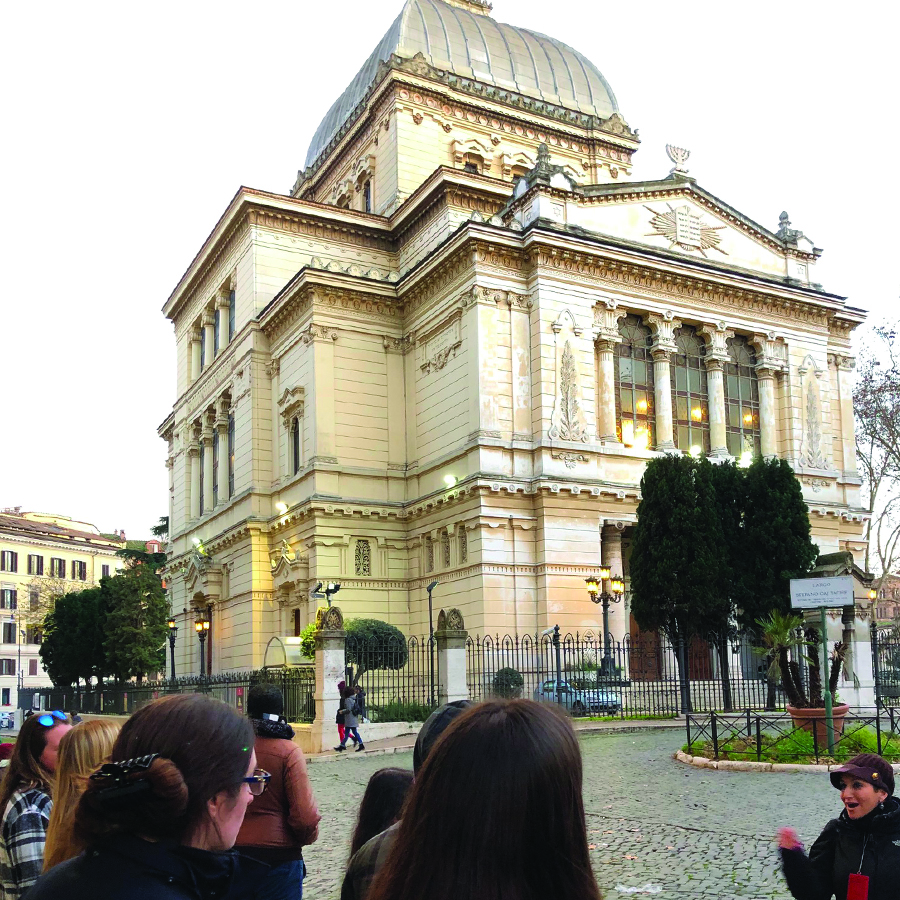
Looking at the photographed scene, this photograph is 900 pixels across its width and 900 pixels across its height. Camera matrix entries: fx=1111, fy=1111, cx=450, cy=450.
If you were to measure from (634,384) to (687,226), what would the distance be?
19.8ft

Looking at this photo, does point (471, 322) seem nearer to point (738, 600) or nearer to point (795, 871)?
point (738, 600)

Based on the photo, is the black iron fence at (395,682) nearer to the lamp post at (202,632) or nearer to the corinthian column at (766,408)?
the lamp post at (202,632)

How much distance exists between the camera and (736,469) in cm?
3069

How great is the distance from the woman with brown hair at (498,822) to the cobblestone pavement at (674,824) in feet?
22.3

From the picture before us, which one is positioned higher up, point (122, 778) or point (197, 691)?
point (122, 778)

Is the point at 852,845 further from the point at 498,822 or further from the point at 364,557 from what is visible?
the point at 364,557

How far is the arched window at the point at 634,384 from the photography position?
36719mm

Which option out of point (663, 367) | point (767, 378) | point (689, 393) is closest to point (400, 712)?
point (663, 367)

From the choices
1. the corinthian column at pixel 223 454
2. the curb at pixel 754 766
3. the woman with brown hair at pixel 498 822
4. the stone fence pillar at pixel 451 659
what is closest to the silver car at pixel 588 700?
the stone fence pillar at pixel 451 659

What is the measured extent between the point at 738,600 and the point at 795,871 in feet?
81.2

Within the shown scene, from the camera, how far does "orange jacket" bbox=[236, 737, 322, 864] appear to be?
20.0ft

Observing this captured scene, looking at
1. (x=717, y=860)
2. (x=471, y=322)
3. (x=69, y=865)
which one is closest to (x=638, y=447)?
(x=471, y=322)

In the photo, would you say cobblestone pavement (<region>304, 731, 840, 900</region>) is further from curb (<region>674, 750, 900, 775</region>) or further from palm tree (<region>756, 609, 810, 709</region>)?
palm tree (<region>756, 609, 810, 709</region>)

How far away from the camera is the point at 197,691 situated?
21.6 m
